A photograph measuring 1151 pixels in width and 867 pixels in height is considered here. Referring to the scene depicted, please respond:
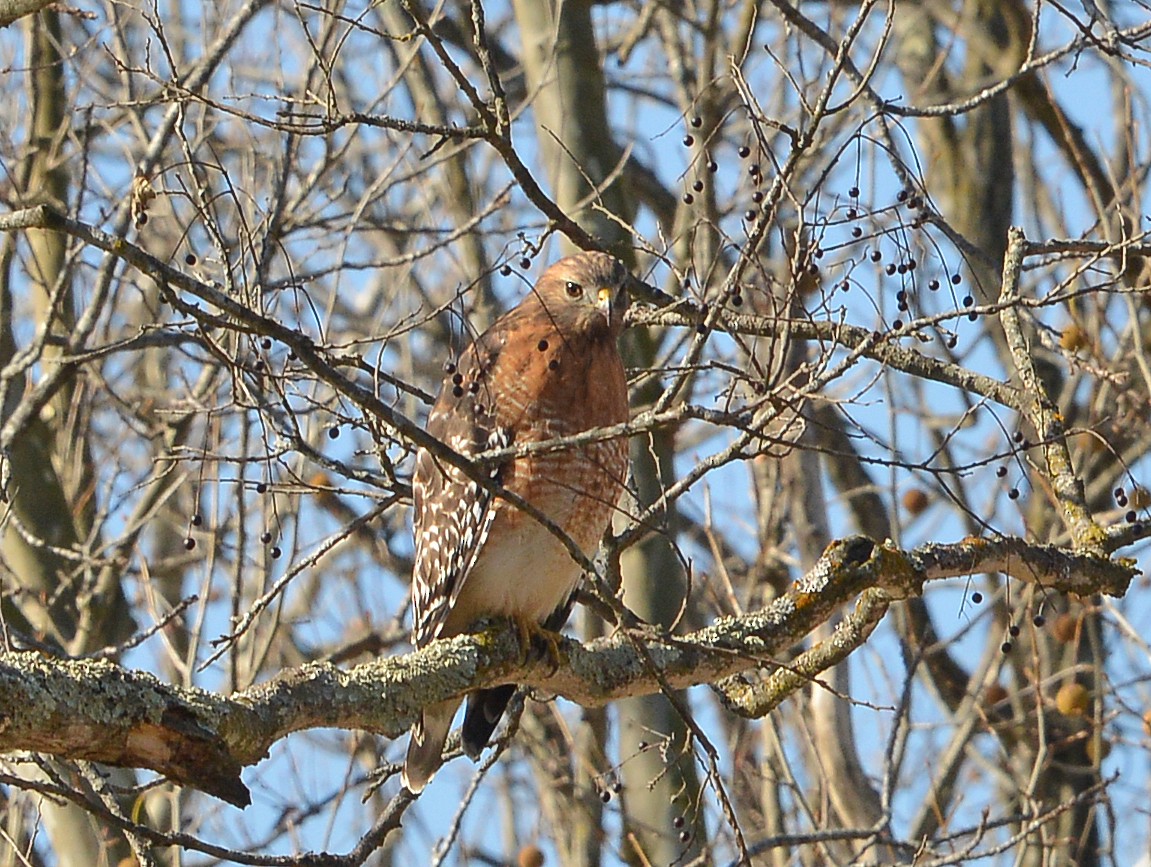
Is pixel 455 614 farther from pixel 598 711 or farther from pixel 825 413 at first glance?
pixel 825 413

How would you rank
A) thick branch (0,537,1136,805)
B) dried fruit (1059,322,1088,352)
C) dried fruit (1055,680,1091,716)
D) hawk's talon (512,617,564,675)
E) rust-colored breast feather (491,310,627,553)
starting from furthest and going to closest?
1. dried fruit (1055,680,1091,716)
2. dried fruit (1059,322,1088,352)
3. rust-colored breast feather (491,310,627,553)
4. hawk's talon (512,617,564,675)
5. thick branch (0,537,1136,805)

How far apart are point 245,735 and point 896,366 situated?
2.18m

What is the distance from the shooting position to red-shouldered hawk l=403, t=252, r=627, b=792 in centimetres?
529

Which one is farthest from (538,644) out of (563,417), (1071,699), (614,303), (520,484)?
(1071,699)

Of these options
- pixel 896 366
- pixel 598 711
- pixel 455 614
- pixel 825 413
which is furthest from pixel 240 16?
pixel 825 413

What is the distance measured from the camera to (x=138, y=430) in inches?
287

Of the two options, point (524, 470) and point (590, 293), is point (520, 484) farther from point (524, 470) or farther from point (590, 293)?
point (590, 293)

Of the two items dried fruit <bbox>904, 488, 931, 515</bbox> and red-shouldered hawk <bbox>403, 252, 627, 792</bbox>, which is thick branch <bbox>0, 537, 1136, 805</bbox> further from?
dried fruit <bbox>904, 488, 931, 515</bbox>

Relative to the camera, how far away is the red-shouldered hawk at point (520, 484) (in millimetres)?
5289

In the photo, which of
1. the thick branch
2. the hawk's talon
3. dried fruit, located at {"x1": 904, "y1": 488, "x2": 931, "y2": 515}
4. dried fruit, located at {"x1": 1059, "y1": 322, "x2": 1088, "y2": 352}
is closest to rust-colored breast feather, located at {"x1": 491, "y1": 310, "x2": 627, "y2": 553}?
the hawk's talon

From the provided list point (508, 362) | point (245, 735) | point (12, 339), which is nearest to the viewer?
point (245, 735)

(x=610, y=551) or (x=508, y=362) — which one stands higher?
(x=508, y=362)

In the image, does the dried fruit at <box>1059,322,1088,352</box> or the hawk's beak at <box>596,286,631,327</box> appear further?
the dried fruit at <box>1059,322,1088,352</box>

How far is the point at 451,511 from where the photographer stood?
5477 millimetres
